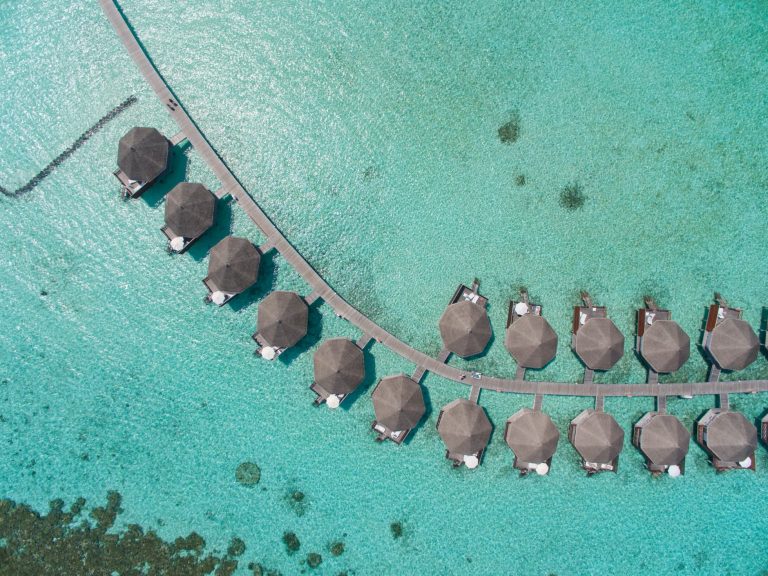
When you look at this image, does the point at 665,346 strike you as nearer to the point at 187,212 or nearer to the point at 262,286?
the point at 262,286

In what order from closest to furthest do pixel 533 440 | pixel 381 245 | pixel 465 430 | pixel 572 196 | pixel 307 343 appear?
pixel 465 430
pixel 533 440
pixel 307 343
pixel 381 245
pixel 572 196

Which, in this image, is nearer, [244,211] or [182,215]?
[182,215]

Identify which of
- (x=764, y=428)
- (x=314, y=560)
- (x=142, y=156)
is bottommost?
(x=314, y=560)

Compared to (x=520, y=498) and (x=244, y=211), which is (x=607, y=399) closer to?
(x=520, y=498)

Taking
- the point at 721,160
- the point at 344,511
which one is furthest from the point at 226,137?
the point at 721,160

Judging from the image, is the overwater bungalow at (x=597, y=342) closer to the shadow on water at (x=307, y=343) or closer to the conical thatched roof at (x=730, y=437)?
the conical thatched roof at (x=730, y=437)

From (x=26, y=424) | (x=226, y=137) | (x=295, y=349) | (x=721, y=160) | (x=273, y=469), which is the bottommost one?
(x=26, y=424)

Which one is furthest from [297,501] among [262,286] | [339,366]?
[262,286]
